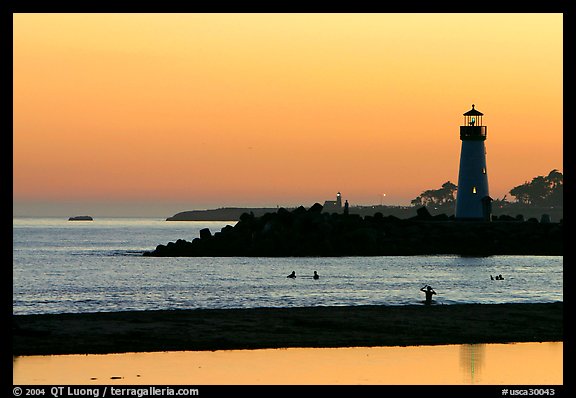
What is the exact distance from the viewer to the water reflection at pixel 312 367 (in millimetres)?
14516

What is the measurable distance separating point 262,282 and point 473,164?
27641 millimetres

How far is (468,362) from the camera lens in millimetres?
16750

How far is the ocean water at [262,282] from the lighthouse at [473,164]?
191 inches

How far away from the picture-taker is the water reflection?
47.6 ft

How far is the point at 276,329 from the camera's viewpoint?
73.0 feet

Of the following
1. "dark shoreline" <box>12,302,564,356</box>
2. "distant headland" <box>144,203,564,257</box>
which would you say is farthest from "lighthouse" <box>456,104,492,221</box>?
"dark shoreline" <box>12,302,564,356</box>

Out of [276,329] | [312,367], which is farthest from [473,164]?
[312,367]

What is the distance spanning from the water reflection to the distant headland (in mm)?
56477

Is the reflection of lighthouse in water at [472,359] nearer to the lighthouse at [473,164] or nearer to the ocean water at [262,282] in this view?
the ocean water at [262,282]
